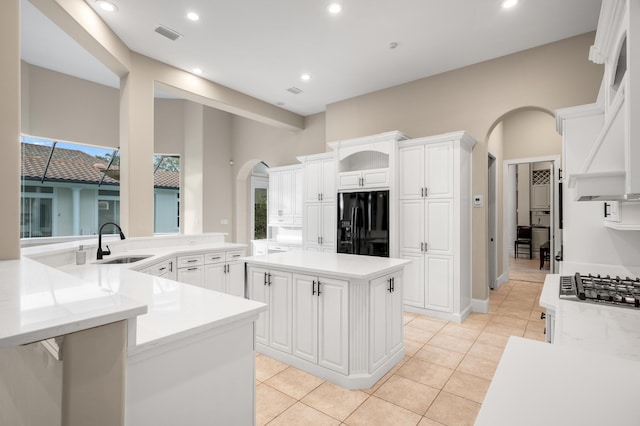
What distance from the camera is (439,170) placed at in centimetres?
402

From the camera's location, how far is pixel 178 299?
1.49 meters

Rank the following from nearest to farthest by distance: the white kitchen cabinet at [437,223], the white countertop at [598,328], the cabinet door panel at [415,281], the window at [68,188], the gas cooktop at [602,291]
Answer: the white countertop at [598,328]
the gas cooktop at [602,291]
the white kitchen cabinet at [437,223]
the cabinet door panel at [415,281]
the window at [68,188]

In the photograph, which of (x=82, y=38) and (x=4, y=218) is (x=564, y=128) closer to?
(x=4, y=218)

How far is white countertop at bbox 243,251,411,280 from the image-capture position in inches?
92.2

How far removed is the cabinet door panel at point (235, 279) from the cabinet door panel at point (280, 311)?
1628mm

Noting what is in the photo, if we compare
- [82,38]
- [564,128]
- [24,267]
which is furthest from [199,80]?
[564,128]

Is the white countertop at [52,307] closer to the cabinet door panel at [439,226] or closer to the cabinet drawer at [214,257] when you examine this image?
the cabinet drawer at [214,257]

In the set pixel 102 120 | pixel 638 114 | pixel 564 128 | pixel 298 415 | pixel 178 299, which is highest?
pixel 102 120

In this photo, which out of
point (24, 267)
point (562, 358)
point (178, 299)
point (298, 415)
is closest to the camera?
point (562, 358)

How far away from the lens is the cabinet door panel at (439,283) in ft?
12.8

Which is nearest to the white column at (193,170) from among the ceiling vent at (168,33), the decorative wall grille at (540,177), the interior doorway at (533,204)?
the ceiling vent at (168,33)

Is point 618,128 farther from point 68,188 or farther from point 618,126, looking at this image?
point 68,188

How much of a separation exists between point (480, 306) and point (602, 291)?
278 centimetres

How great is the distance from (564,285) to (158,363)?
7.22 feet
